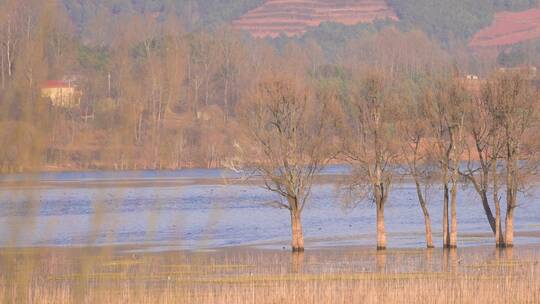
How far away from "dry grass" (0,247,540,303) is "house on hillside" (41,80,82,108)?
222 centimetres

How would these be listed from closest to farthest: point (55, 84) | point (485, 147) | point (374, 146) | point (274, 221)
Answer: point (55, 84)
point (374, 146)
point (485, 147)
point (274, 221)

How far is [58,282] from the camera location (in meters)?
29.1

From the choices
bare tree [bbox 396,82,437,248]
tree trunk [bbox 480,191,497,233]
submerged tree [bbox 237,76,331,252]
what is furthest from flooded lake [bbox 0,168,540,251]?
bare tree [bbox 396,82,437,248]

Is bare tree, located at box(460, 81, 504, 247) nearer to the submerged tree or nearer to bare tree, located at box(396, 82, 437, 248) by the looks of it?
bare tree, located at box(396, 82, 437, 248)

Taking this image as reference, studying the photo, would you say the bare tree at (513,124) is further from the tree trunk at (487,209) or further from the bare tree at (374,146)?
the bare tree at (374,146)

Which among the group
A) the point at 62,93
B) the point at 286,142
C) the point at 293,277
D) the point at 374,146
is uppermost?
the point at 62,93

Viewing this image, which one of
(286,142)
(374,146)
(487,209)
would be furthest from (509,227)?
(286,142)

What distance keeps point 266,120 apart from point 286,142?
2.96 m

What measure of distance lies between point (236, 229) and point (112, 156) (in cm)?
5468

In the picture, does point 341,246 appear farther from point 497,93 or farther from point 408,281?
point 408,281

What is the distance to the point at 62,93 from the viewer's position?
4867mm

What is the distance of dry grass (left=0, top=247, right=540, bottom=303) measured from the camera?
74.0ft

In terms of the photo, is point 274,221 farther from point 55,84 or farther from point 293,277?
point 55,84

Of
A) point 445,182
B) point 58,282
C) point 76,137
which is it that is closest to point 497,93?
point 445,182
